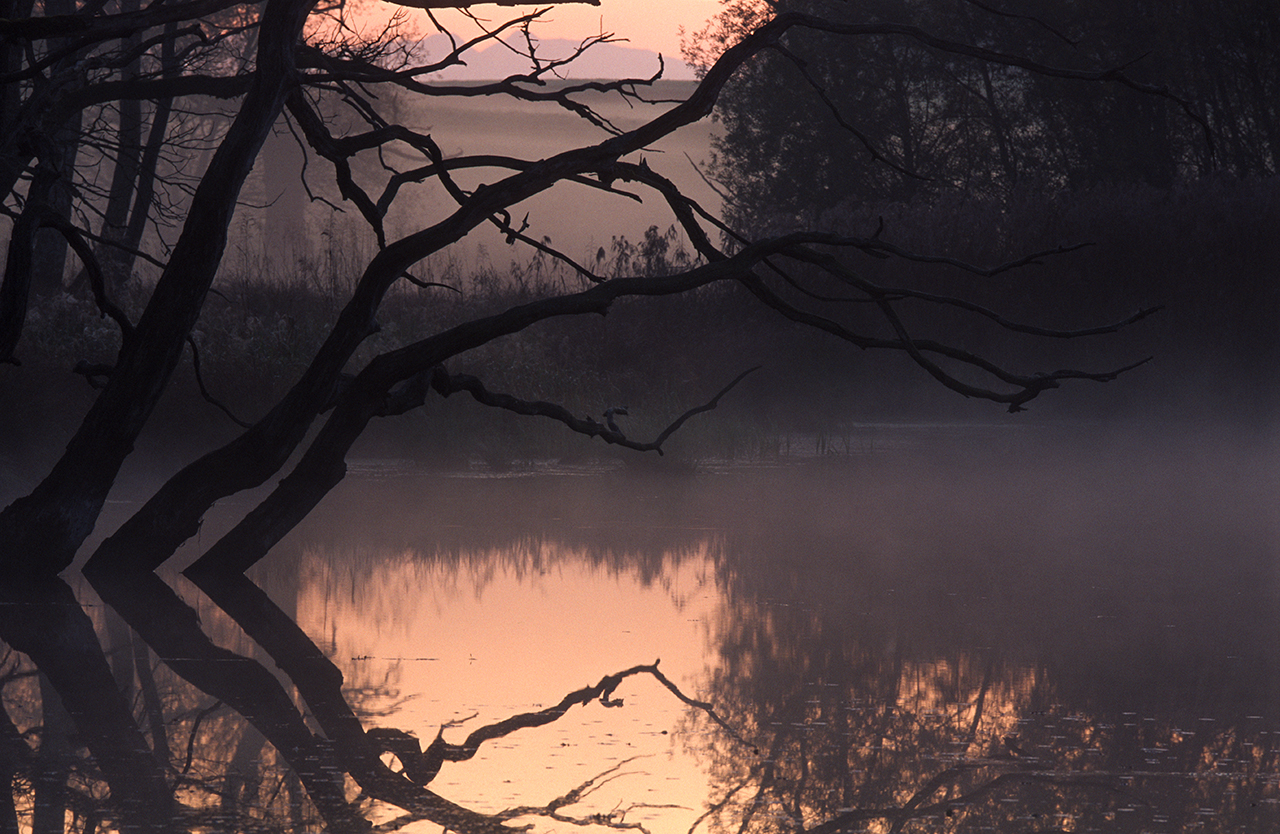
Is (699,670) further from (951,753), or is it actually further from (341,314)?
(341,314)

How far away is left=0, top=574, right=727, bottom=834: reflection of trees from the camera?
3785 mm

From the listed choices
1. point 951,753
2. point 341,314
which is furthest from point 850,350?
point 951,753

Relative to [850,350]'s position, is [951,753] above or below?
below

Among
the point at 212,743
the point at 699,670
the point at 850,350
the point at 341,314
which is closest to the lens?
the point at 212,743

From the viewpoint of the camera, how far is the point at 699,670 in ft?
17.9

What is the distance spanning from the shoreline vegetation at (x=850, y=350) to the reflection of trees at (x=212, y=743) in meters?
6.42

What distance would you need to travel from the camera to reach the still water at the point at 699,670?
12.9ft

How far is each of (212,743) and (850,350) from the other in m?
12.2

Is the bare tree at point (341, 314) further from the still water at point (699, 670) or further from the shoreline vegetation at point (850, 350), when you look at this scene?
the shoreline vegetation at point (850, 350)

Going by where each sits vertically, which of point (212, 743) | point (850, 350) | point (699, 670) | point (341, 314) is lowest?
point (212, 743)

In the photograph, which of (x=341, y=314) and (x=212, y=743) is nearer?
(x=212, y=743)

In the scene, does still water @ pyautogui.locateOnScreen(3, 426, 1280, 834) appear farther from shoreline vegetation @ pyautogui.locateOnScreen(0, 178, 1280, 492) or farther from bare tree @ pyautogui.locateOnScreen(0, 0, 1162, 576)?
shoreline vegetation @ pyautogui.locateOnScreen(0, 178, 1280, 492)

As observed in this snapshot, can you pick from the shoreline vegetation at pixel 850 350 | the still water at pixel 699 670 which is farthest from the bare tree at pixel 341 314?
the shoreline vegetation at pixel 850 350

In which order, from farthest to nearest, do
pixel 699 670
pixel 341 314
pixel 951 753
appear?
1. pixel 341 314
2. pixel 699 670
3. pixel 951 753
